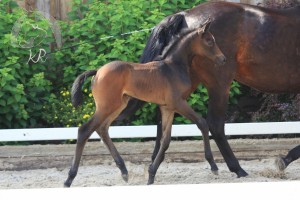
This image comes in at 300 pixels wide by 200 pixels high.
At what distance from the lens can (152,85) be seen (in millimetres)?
5879

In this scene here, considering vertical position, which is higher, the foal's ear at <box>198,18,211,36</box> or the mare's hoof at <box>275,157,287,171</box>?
the foal's ear at <box>198,18,211,36</box>

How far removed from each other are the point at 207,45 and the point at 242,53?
720mm

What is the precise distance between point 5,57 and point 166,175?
2.42 metres

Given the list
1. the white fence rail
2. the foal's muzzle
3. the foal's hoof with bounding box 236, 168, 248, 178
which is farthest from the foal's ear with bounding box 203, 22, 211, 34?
the white fence rail

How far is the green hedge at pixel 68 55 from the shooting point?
8.18 metres

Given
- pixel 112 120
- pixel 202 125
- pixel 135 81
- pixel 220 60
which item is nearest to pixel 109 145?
pixel 112 120

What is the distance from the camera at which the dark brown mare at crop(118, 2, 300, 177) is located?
659 centimetres

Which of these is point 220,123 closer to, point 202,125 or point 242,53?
point 242,53

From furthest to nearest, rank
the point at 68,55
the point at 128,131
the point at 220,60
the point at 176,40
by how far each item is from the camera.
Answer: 1. the point at 68,55
2. the point at 128,131
3. the point at 176,40
4. the point at 220,60

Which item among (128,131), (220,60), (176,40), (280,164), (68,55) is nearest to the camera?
(220,60)

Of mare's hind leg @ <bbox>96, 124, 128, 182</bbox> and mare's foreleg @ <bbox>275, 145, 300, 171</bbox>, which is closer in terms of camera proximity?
mare's hind leg @ <bbox>96, 124, 128, 182</bbox>

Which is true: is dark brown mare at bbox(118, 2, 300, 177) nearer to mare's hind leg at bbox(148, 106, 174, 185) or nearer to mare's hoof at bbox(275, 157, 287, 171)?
mare's hoof at bbox(275, 157, 287, 171)

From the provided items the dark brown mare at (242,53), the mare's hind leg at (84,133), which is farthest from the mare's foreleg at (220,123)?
the mare's hind leg at (84,133)

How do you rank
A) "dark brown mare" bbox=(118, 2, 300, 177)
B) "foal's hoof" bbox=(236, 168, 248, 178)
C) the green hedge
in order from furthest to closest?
the green hedge < "foal's hoof" bbox=(236, 168, 248, 178) < "dark brown mare" bbox=(118, 2, 300, 177)
